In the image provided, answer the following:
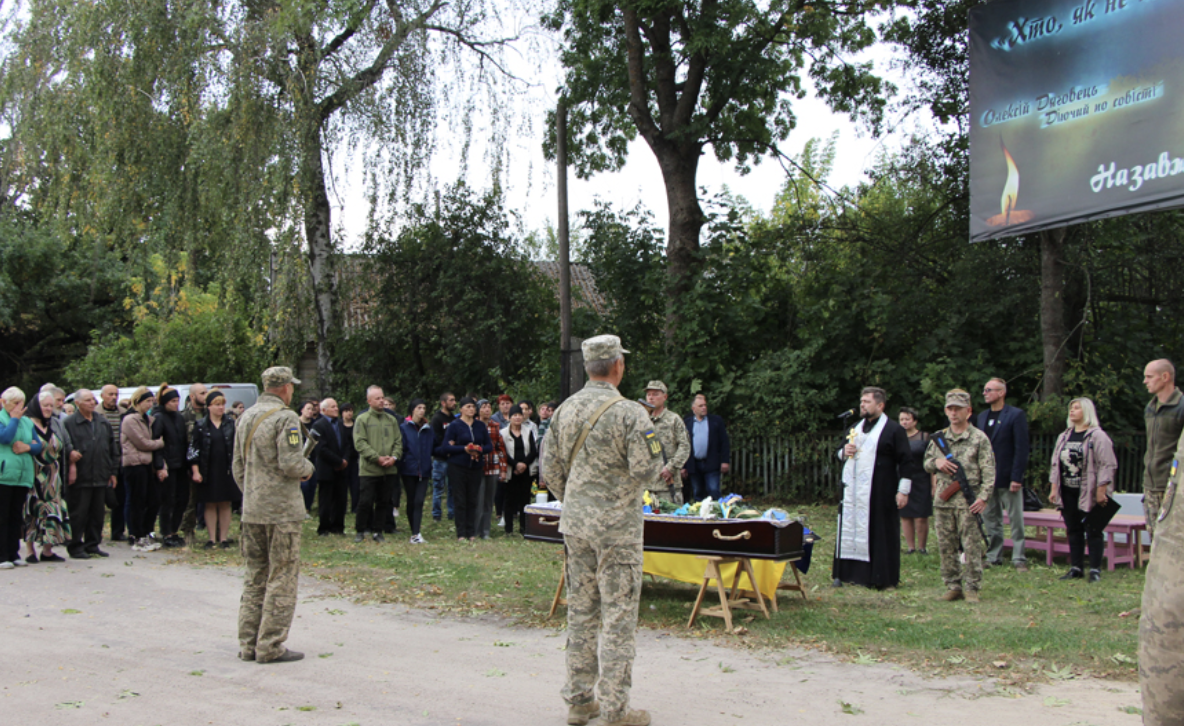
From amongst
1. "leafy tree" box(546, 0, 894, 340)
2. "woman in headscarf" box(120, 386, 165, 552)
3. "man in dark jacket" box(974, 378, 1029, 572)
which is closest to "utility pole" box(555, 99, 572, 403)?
"leafy tree" box(546, 0, 894, 340)

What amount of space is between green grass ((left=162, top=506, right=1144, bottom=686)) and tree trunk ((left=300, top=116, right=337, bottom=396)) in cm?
614

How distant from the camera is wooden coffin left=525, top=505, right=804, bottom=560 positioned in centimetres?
707

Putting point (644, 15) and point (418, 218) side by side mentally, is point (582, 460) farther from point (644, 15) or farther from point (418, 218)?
point (418, 218)

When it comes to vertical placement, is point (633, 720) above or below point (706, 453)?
below

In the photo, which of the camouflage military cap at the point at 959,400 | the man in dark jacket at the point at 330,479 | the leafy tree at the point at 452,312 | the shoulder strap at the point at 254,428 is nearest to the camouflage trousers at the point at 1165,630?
the shoulder strap at the point at 254,428

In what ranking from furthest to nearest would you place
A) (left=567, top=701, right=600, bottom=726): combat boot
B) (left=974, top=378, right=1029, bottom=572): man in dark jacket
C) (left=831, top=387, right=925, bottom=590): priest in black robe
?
(left=974, top=378, right=1029, bottom=572): man in dark jacket, (left=831, top=387, right=925, bottom=590): priest in black robe, (left=567, top=701, right=600, bottom=726): combat boot

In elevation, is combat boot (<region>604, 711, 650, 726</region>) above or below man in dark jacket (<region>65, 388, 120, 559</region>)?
below

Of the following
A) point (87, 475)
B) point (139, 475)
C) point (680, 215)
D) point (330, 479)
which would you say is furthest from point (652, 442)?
point (680, 215)

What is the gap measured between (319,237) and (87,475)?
293 inches

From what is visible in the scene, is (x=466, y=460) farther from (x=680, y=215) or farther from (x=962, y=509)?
(x=680, y=215)

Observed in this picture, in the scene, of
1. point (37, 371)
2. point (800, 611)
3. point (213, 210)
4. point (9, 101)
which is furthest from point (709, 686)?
point (37, 371)

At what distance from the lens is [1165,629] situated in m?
2.04

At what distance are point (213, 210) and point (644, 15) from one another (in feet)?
28.9

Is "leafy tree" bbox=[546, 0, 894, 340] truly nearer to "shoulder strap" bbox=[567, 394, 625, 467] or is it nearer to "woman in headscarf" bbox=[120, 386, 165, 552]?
"woman in headscarf" bbox=[120, 386, 165, 552]
